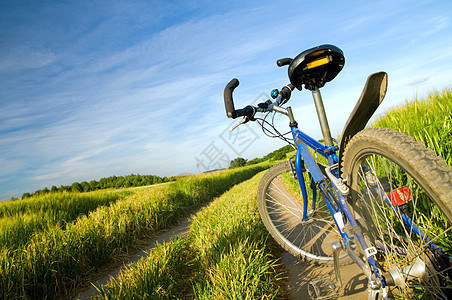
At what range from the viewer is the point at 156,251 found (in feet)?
10.6

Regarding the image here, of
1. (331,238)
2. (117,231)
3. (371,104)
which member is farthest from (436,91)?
(117,231)

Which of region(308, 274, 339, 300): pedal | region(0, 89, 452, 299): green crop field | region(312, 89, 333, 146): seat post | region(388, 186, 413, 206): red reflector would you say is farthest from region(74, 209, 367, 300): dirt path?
region(312, 89, 333, 146): seat post

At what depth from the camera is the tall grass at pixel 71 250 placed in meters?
3.19

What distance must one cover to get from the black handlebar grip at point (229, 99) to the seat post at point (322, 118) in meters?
0.74

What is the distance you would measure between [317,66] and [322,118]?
0.44 metres

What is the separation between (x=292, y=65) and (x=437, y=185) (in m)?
1.40

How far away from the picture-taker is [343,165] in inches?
64.9

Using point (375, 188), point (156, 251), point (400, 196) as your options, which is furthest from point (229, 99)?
point (156, 251)

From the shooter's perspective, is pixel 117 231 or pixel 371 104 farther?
pixel 117 231

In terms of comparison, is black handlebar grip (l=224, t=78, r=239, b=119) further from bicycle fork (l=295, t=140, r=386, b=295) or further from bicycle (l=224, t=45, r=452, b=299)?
bicycle fork (l=295, t=140, r=386, b=295)

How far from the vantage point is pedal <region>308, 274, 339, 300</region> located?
1.91m

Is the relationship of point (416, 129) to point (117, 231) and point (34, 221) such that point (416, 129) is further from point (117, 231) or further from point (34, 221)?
point (34, 221)

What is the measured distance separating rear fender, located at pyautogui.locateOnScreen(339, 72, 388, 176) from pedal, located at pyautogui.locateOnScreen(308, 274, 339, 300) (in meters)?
1.28

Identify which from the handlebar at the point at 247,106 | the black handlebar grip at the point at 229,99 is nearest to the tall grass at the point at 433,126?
the handlebar at the point at 247,106
